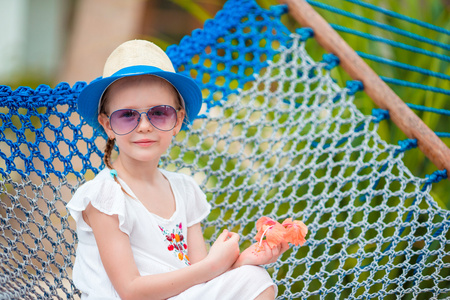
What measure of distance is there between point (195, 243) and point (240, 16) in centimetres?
71

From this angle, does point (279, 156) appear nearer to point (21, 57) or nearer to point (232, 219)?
point (232, 219)

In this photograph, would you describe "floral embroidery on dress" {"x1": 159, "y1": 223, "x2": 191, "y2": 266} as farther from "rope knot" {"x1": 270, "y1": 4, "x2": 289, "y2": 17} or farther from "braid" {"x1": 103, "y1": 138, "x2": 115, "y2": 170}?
"rope knot" {"x1": 270, "y1": 4, "x2": 289, "y2": 17}

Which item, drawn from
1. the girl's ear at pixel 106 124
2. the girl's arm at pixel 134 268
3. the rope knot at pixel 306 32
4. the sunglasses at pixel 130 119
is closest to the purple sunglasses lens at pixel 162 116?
the sunglasses at pixel 130 119

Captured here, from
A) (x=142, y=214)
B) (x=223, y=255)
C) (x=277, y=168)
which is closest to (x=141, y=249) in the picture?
(x=142, y=214)

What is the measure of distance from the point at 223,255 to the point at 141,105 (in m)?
0.34

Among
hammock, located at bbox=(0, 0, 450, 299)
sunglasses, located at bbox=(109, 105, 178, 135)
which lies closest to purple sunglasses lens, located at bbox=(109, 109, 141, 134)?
sunglasses, located at bbox=(109, 105, 178, 135)

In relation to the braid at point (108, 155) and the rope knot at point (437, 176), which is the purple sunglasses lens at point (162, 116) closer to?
the braid at point (108, 155)

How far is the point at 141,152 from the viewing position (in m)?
1.13

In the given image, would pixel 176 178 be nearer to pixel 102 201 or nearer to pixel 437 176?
pixel 102 201

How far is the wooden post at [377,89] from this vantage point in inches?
58.1

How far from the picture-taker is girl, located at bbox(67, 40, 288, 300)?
1.06 meters

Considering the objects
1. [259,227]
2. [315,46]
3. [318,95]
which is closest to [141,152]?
[259,227]

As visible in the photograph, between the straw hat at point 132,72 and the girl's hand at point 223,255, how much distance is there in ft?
1.08

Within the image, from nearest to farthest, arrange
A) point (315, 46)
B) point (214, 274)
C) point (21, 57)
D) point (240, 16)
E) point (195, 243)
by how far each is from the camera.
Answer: point (214, 274)
point (195, 243)
point (240, 16)
point (315, 46)
point (21, 57)
